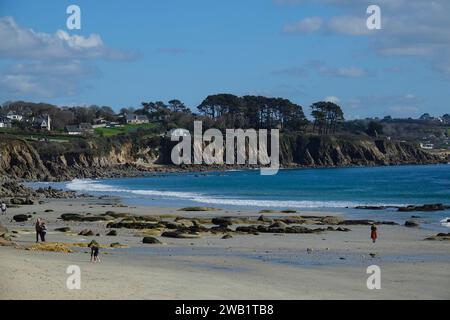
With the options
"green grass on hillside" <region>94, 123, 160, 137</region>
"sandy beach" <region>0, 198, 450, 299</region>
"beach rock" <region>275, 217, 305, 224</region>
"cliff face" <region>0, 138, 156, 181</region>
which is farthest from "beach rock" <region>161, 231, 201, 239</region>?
"green grass on hillside" <region>94, 123, 160, 137</region>

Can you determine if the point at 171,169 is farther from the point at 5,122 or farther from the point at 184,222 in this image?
the point at 184,222

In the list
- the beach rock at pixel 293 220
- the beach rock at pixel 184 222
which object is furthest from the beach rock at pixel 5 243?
the beach rock at pixel 293 220

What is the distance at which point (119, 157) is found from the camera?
531 feet

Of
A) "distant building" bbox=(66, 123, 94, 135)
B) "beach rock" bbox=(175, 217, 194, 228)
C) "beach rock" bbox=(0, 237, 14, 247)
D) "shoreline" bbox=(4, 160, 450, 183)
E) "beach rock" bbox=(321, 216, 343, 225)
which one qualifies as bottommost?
"beach rock" bbox=(321, 216, 343, 225)

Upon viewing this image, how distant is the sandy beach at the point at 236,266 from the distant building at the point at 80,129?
452 feet

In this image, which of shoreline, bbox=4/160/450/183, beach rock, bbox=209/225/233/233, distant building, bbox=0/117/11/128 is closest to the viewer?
beach rock, bbox=209/225/233/233

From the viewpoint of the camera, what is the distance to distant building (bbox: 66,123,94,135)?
176250 mm

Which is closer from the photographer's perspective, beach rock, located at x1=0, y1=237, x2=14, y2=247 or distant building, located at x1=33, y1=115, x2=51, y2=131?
beach rock, located at x1=0, y1=237, x2=14, y2=247

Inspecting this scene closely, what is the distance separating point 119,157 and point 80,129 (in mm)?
21272

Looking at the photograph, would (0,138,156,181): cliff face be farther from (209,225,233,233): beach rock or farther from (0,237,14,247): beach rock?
(0,237,14,247): beach rock

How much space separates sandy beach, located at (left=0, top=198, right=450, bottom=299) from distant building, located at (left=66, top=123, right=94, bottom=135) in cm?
13790

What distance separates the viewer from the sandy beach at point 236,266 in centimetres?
1958

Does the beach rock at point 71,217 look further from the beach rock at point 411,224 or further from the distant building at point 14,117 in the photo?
the distant building at point 14,117

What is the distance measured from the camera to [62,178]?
120 metres
